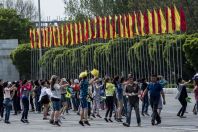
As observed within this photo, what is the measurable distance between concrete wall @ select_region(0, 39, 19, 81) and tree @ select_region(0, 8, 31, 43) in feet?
35.7

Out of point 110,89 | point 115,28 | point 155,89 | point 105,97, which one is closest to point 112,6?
point 115,28

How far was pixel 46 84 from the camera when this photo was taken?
25.3m

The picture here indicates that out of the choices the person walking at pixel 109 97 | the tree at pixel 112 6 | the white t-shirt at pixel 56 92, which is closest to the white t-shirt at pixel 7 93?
the white t-shirt at pixel 56 92

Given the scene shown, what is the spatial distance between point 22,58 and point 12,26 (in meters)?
17.3

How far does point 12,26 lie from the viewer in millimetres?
90375

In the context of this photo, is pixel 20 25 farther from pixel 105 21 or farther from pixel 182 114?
pixel 182 114

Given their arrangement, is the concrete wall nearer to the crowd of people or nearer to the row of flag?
the row of flag

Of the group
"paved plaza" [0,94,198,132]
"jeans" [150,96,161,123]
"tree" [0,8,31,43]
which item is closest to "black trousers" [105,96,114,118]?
"paved plaza" [0,94,198,132]

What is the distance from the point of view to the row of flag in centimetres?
4999

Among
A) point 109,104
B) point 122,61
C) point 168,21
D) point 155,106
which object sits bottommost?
point 109,104

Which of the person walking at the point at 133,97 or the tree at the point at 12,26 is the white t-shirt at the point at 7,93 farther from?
the tree at the point at 12,26

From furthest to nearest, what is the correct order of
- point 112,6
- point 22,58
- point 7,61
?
point 112,6 < point 7,61 < point 22,58

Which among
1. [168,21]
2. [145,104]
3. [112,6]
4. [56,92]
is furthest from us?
[112,6]

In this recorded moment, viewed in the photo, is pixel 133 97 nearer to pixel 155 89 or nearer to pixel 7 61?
pixel 155 89
